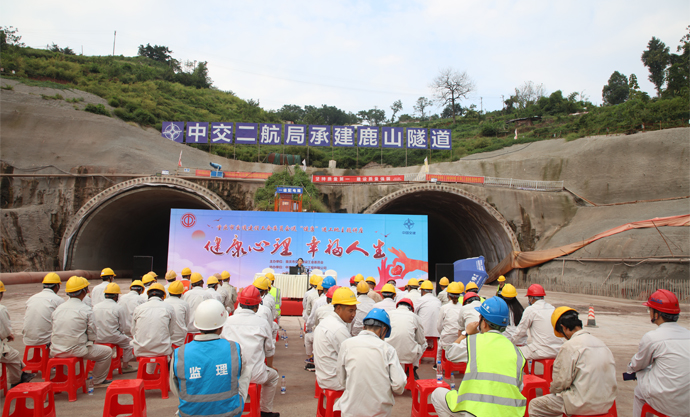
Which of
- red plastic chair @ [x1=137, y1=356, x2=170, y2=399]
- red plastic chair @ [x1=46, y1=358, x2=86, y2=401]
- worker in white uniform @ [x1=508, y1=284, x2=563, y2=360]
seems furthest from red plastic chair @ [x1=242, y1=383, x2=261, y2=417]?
worker in white uniform @ [x1=508, y1=284, x2=563, y2=360]

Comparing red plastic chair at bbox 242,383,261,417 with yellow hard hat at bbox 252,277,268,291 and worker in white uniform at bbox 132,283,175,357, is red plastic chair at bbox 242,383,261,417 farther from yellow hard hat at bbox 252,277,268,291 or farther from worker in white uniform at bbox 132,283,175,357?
yellow hard hat at bbox 252,277,268,291

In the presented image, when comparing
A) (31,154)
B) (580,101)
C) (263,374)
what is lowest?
(263,374)

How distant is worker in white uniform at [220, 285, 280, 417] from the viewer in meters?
4.04

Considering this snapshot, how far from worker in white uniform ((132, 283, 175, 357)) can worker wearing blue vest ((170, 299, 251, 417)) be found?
8.51ft

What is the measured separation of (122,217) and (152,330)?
1732cm

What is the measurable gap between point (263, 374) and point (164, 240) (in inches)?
1018

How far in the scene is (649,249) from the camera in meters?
15.1

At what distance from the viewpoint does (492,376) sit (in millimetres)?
2805

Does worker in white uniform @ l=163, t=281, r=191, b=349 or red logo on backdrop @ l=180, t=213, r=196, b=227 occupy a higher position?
red logo on backdrop @ l=180, t=213, r=196, b=227

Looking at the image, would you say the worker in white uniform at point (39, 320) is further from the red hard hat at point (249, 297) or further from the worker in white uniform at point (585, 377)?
the worker in white uniform at point (585, 377)

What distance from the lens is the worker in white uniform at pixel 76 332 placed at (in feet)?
16.5

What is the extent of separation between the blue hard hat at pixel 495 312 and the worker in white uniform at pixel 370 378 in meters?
0.74

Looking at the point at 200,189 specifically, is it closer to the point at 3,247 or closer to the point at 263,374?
the point at 3,247

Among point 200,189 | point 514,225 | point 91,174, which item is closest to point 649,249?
point 514,225
